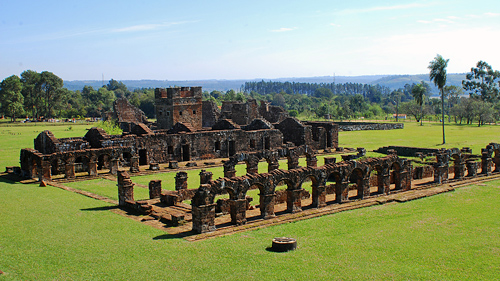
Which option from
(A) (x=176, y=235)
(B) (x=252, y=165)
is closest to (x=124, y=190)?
(A) (x=176, y=235)

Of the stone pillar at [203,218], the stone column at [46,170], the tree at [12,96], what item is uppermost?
the tree at [12,96]

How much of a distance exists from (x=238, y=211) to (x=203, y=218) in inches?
57.9

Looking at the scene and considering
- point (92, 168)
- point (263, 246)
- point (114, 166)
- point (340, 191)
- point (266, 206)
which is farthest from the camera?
point (114, 166)

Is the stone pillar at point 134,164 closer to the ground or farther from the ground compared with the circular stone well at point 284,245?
farther from the ground

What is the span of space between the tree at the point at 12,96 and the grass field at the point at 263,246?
2666 inches

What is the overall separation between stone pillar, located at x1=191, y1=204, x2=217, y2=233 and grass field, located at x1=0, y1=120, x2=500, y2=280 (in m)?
0.88

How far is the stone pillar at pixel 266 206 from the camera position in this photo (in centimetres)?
1934

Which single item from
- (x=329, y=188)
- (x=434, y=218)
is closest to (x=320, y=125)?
(x=329, y=188)

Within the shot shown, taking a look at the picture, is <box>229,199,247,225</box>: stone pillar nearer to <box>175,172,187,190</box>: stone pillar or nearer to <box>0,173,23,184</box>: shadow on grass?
<box>175,172,187,190</box>: stone pillar

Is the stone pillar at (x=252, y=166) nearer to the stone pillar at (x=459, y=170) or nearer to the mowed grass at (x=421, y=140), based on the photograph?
the stone pillar at (x=459, y=170)

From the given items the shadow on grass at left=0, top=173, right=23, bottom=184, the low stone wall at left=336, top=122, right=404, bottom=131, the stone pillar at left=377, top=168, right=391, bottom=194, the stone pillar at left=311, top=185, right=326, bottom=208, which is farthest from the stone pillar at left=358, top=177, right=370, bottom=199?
the low stone wall at left=336, top=122, right=404, bottom=131

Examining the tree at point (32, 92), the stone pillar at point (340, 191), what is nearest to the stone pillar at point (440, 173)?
the stone pillar at point (340, 191)

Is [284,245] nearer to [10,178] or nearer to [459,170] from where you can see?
[459,170]

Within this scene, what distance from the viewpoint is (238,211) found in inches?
723
